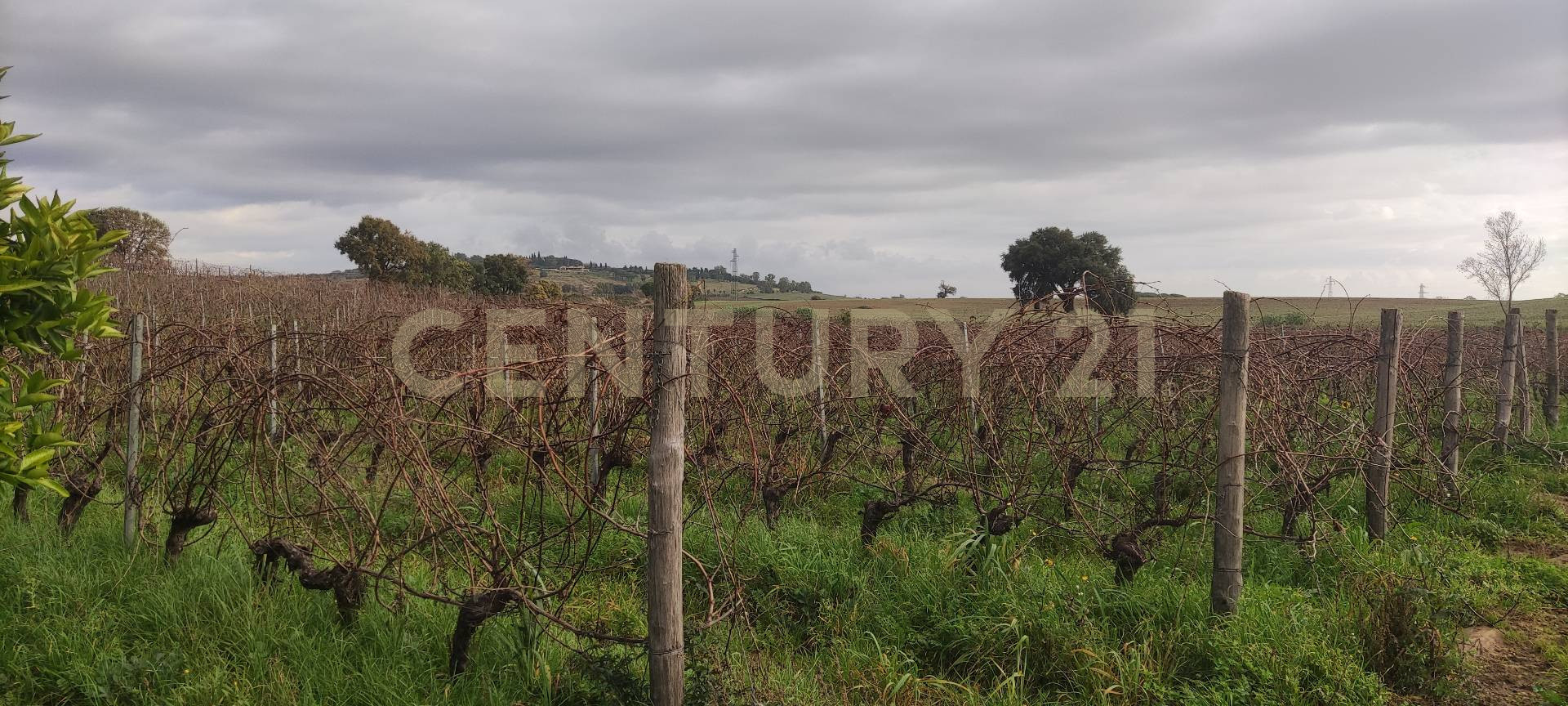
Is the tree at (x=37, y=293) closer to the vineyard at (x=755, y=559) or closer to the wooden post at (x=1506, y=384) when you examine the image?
the vineyard at (x=755, y=559)

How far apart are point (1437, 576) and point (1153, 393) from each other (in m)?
1.74

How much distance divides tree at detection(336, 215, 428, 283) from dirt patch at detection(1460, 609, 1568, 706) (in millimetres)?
35794

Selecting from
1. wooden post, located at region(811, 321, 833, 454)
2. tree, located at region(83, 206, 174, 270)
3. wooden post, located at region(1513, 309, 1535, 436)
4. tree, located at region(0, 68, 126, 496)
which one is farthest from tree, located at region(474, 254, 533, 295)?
tree, located at region(0, 68, 126, 496)

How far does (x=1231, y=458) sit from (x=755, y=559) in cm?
259

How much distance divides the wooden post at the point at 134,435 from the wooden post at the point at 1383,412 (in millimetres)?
7590

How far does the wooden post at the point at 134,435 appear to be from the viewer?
4266 millimetres

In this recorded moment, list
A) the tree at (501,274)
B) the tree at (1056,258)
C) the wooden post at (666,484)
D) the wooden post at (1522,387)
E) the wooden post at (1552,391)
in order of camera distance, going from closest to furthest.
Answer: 1. the wooden post at (666,484)
2. the wooden post at (1522,387)
3. the wooden post at (1552,391)
4. the tree at (1056,258)
5. the tree at (501,274)

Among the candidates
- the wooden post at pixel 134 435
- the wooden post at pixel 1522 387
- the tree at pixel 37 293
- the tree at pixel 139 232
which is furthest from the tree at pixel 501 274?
the tree at pixel 37 293

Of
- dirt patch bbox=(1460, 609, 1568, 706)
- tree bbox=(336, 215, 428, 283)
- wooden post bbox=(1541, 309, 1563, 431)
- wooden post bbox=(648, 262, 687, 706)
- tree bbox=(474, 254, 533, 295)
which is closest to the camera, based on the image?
wooden post bbox=(648, 262, 687, 706)

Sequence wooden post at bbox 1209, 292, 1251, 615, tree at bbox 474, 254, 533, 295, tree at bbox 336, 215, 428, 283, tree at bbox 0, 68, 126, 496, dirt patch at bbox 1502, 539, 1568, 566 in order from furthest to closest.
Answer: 1. tree at bbox 474, 254, 533, 295
2. tree at bbox 336, 215, 428, 283
3. dirt patch at bbox 1502, 539, 1568, 566
4. wooden post at bbox 1209, 292, 1251, 615
5. tree at bbox 0, 68, 126, 496

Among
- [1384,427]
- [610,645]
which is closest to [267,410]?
[610,645]

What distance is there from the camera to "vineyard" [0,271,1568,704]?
3.13 metres

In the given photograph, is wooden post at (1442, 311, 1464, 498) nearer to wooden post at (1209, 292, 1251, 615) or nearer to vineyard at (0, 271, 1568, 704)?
vineyard at (0, 271, 1568, 704)

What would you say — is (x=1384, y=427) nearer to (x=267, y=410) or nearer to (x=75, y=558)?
(x=267, y=410)
